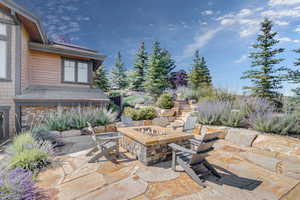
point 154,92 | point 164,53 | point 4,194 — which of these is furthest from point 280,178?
point 164,53

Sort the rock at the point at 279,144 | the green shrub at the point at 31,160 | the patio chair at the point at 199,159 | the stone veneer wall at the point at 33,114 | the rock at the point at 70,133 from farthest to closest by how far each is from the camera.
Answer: the stone veneer wall at the point at 33,114 → the rock at the point at 70,133 → the rock at the point at 279,144 → the green shrub at the point at 31,160 → the patio chair at the point at 199,159

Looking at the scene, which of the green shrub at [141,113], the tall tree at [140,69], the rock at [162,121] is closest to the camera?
the rock at [162,121]

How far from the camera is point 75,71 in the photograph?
7.90m

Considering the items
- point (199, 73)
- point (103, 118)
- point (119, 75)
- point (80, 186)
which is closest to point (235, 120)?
point (103, 118)

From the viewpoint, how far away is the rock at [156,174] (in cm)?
247

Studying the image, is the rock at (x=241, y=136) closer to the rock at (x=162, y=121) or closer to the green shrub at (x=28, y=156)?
the rock at (x=162, y=121)

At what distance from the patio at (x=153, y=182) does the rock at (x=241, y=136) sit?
139 centimetres

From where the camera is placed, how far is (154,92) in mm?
13102

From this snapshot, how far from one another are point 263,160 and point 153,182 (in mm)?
2749

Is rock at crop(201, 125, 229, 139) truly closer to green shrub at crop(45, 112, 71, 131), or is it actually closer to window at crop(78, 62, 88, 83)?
green shrub at crop(45, 112, 71, 131)

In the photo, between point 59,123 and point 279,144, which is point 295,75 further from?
point 59,123

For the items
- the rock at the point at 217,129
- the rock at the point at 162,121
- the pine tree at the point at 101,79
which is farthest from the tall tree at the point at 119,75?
the rock at the point at 217,129

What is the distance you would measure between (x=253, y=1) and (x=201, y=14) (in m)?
3.24

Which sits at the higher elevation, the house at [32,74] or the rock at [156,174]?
the house at [32,74]
